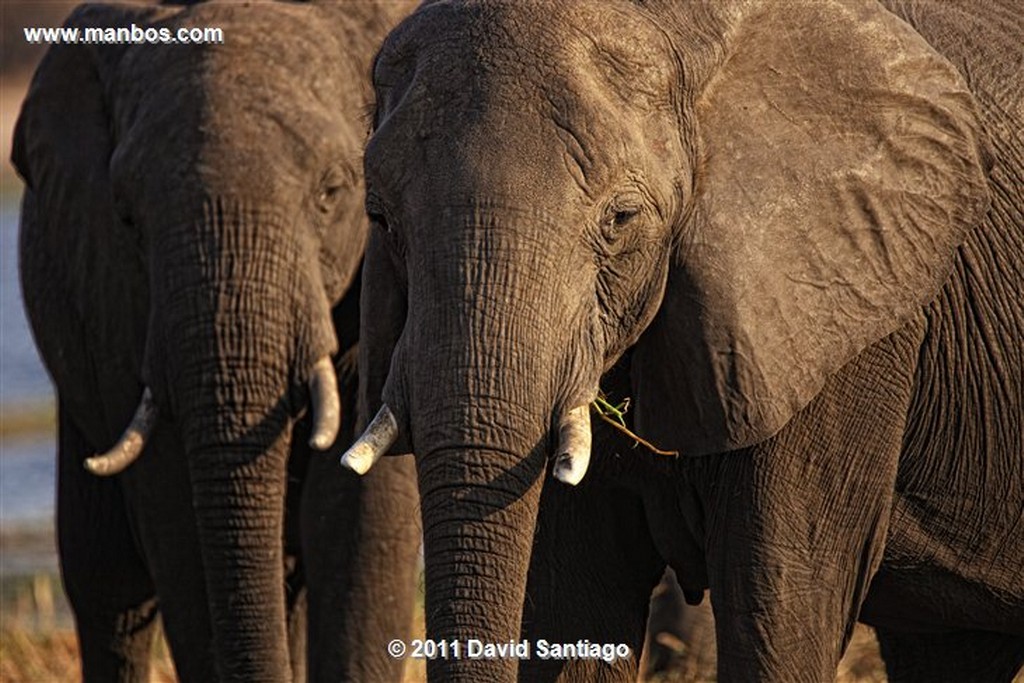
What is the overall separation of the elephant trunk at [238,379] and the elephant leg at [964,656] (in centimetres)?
154

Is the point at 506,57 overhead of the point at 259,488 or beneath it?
overhead

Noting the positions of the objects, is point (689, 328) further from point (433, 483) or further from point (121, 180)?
point (121, 180)

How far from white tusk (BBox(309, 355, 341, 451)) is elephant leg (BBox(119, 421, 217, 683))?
0.51 meters

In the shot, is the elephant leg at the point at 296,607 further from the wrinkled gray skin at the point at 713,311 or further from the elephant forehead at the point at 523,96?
the elephant forehead at the point at 523,96

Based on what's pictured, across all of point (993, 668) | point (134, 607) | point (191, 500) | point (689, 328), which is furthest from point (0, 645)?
point (689, 328)

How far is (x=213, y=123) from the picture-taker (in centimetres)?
759

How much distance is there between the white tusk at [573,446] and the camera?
16.3 feet

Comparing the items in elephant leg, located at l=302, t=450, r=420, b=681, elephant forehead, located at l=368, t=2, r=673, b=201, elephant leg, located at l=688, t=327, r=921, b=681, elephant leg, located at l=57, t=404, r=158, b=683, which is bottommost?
elephant leg, located at l=57, t=404, r=158, b=683

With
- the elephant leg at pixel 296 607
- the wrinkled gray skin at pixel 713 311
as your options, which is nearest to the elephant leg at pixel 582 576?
the wrinkled gray skin at pixel 713 311

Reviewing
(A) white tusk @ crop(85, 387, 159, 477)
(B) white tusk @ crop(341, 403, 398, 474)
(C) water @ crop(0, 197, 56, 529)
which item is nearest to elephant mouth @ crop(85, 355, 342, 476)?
(A) white tusk @ crop(85, 387, 159, 477)

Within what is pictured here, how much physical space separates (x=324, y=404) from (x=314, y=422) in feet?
0.17

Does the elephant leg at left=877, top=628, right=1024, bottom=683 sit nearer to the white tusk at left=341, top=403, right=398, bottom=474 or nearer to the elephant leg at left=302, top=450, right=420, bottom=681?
the elephant leg at left=302, top=450, right=420, bottom=681

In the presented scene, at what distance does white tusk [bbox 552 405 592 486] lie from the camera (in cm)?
497

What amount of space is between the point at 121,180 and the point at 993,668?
2.57 metres
